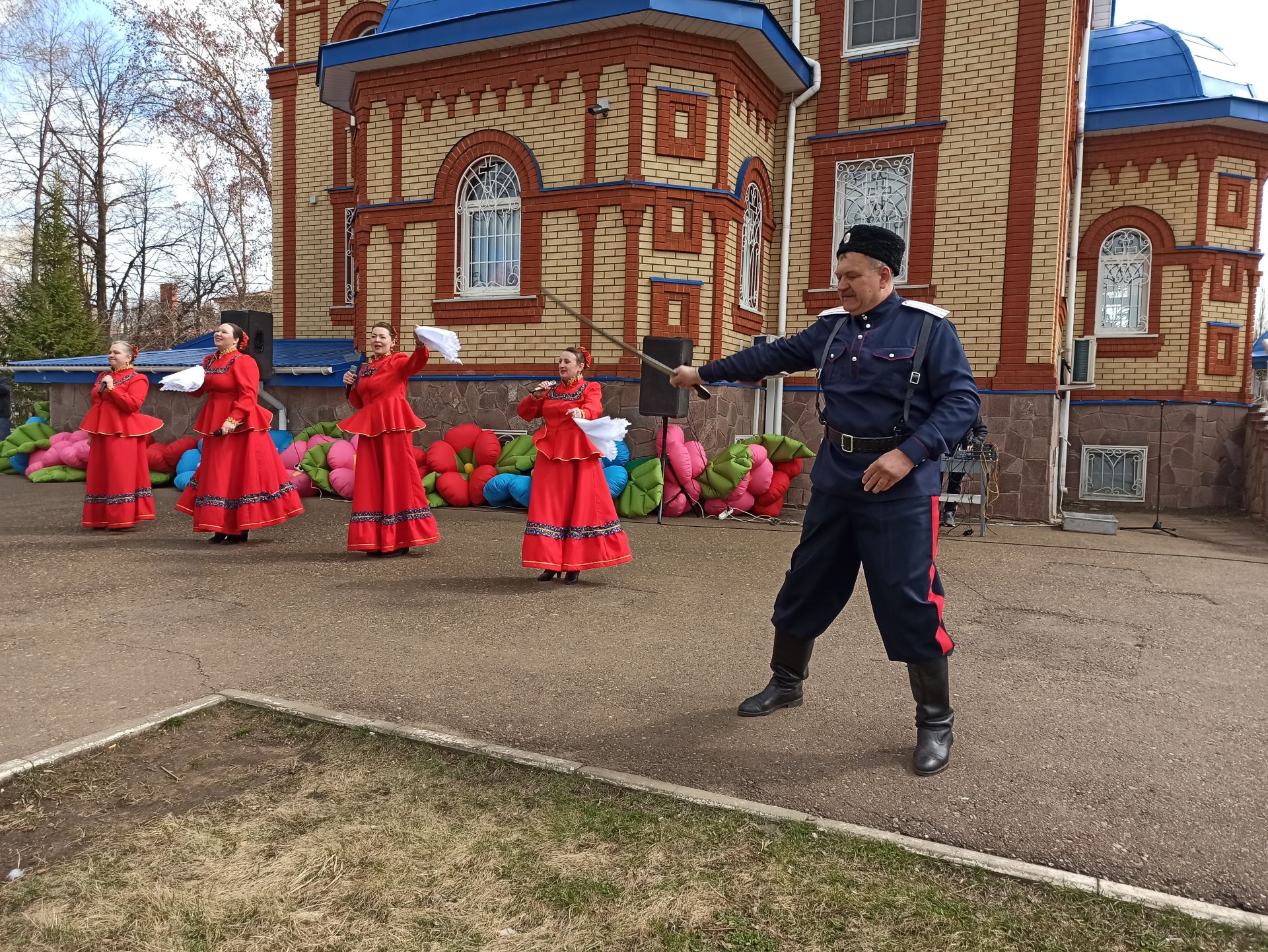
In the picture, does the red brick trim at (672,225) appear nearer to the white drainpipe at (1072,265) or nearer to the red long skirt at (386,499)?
the red long skirt at (386,499)

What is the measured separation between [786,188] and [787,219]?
424 mm

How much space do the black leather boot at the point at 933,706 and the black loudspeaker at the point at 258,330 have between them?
38.2 ft

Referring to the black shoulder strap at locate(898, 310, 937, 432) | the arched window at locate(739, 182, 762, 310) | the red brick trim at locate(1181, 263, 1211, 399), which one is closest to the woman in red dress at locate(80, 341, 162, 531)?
the arched window at locate(739, 182, 762, 310)

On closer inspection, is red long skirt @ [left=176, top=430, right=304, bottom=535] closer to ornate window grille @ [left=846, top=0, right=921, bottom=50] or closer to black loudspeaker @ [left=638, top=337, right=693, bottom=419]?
black loudspeaker @ [left=638, top=337, right=693, bottom=419]

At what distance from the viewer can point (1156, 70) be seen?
14.8 metres

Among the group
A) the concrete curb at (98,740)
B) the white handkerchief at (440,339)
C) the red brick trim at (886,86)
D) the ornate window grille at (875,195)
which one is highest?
the red brick trim at (886,86)

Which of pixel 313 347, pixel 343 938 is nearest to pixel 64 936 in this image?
pixel 343 938

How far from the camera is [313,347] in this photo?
54.3 ft

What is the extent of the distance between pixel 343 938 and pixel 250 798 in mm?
972

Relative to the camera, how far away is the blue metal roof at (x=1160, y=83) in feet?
45.5

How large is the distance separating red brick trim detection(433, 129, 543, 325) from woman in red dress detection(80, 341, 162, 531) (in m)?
4.23

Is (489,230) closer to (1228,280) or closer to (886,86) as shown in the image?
(886,86)

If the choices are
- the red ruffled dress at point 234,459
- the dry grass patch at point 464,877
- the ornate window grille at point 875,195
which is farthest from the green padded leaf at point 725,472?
the dry grass patch at point 464,877

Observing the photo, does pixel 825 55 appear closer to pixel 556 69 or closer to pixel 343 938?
pixel 556 69
